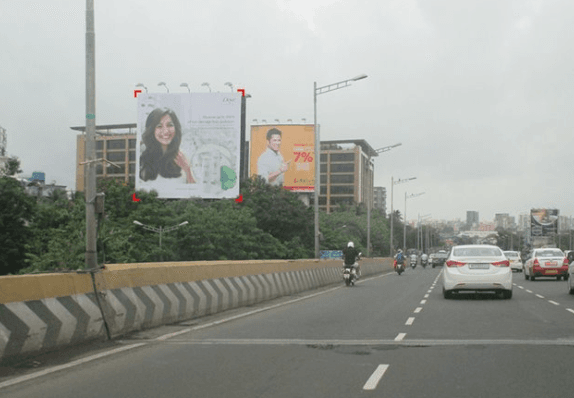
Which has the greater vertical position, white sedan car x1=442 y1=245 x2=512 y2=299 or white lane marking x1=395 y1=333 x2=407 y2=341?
white sedan car x1=442 y1=245 x2=512 y2=299

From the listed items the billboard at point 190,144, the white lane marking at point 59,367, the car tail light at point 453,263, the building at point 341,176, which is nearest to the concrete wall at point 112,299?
the white lane marking at point 59,367

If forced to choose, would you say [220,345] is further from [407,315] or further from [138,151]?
[138,151]

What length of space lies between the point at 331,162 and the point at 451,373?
152121 mm

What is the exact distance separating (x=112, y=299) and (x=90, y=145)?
121 inches

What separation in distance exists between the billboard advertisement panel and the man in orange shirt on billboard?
65326 mm

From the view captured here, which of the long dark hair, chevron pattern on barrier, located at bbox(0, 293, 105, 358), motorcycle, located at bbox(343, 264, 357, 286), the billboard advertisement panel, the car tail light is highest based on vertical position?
the long dark hair

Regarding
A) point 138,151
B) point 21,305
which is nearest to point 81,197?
point 138,151

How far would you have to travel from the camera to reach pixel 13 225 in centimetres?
6119

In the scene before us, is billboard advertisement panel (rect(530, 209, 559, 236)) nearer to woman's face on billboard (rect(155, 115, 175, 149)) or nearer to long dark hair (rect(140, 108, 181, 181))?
long dark hair (rect(140, 108, 181, 181))

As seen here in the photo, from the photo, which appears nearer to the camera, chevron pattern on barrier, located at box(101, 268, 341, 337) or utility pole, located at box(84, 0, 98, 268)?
chevron pattern on barrier, located at box(101, 268, 341, 337)

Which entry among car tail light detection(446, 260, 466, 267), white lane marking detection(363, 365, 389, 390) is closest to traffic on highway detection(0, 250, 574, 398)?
white lane marking detection(363, 365, 389, 390)

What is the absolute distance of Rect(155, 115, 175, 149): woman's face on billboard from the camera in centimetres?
5491

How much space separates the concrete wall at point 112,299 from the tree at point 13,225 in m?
44.1

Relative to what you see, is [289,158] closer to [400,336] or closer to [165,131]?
[165,131]
